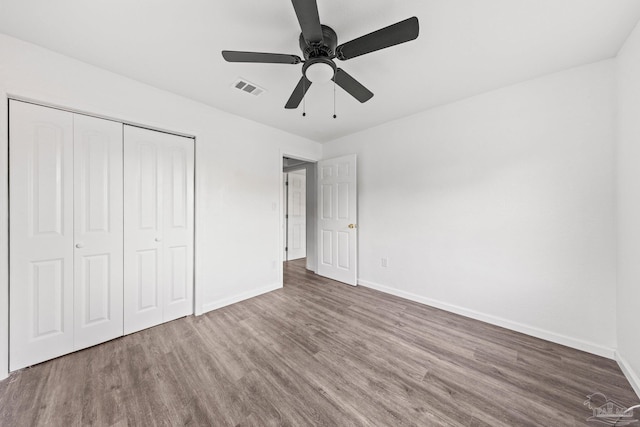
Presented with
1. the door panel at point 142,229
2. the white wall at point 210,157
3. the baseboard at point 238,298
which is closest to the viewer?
the white wall at point 210,157

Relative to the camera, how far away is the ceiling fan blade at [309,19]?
1.06 metres

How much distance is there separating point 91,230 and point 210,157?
4.28 ft

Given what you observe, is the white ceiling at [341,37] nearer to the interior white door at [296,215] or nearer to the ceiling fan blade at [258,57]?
the ceiling fan blade at [258,57]

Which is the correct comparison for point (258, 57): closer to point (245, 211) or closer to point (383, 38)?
point (383, 38)

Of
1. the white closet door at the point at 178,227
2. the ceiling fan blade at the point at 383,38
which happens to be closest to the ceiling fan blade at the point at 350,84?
the ceiling fan blade at the point at 383,38

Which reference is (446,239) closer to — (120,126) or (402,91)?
(402,91)

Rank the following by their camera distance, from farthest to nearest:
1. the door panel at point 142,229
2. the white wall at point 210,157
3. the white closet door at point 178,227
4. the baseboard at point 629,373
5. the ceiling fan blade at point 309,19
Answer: the white closet door at point 178,227 → the door panel at point 142,229 → the white wall at point 210,157 → the baseboard at point 629,373 → the ceiling fan blade at point 309,19

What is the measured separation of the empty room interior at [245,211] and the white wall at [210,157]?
0.02 meters

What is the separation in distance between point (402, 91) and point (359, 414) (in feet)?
9.12

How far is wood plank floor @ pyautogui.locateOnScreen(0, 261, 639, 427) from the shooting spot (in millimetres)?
1349

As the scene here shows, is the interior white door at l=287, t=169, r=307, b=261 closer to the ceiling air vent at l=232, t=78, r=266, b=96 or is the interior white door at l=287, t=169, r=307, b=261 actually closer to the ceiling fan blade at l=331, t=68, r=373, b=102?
the ceiling air vent at l=232, t=78, r=266, b=96

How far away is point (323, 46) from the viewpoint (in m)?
1.39

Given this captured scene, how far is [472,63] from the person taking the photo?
6.30 ft

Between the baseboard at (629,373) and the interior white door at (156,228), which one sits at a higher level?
the interior white door at (156,228)
